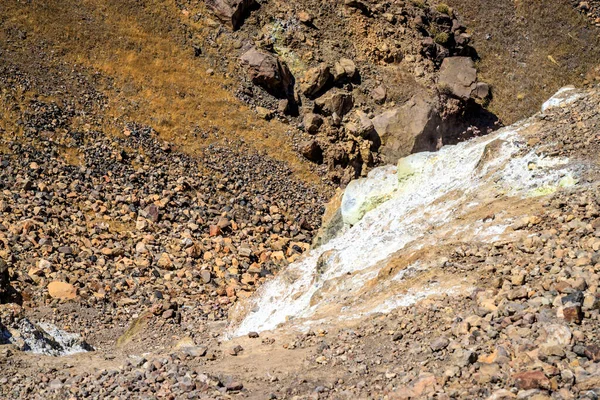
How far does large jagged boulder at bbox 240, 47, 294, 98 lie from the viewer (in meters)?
27.0

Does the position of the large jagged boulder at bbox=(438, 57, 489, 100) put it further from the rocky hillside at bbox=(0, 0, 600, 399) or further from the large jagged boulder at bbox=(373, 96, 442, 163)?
the large jagged boulder at bbox=(373, 96, 442, 163)

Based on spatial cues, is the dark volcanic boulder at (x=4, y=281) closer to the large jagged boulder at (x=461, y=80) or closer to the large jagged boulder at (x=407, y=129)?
the large jagged boulder at (x=407, y=129)

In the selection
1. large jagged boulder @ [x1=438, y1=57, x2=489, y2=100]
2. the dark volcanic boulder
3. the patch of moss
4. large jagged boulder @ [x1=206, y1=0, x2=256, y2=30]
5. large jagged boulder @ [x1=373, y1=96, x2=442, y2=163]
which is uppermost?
large jagged boulder @ [x1=206, y1=0, x2=256, y2=30]

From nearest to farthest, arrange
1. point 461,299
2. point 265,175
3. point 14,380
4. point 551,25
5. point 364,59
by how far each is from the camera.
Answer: point 461,299 < point 14,380 < point 265,175 < point 364,59 < point 551,25

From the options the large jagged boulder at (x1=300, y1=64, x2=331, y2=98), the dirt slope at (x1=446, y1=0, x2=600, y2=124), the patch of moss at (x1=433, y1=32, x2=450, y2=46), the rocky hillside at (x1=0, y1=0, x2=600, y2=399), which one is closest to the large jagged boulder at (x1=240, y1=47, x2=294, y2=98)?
the rocky hillside at (x1=0, y1=0, x2=600, y2=399)

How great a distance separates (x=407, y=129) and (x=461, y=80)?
604cm

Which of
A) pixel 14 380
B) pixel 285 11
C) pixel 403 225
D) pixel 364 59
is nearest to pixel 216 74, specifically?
pixel 285 11

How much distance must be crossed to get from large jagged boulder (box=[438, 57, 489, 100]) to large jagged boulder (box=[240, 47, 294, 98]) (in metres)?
7.27

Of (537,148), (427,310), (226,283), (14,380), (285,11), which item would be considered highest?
(285,11)

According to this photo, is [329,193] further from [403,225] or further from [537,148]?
[537,148]

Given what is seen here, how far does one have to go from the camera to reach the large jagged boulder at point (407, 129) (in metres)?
25.7

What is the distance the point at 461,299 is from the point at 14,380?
6847mm

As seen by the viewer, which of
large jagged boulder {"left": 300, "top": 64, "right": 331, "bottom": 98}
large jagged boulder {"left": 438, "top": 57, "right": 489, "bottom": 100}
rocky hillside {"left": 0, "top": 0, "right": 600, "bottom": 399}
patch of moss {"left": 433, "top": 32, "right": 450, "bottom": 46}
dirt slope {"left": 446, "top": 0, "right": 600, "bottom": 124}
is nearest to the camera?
rocky hillside {"left": 0, "top": 0, "right": 600, "bottom": 399}

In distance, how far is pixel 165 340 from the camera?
1479 centimetres
